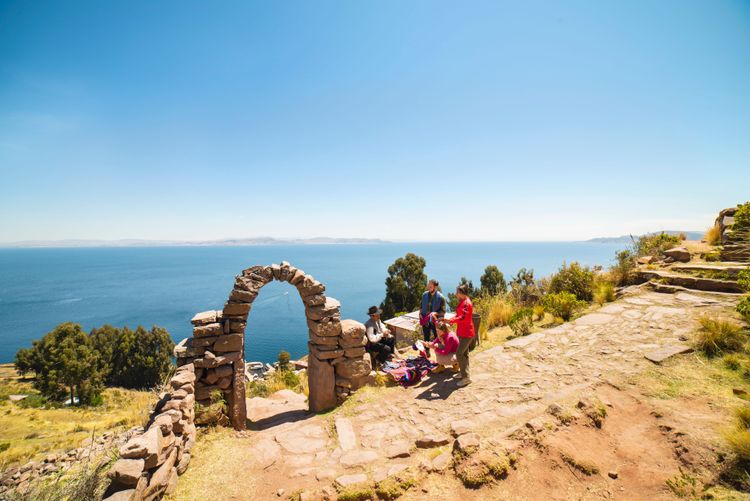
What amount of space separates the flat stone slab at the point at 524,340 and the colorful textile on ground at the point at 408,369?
207 centimetres

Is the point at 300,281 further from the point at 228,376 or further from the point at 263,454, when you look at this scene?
the point at 263,454

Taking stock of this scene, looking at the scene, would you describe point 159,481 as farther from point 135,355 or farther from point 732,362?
point 135,355

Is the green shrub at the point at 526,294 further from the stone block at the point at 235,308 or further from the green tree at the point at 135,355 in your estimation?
the green tree at the point at 135,355

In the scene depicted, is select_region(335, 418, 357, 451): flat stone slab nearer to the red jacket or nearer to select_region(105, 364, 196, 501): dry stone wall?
select_region(105, 364, 196, 501): dry stone wall

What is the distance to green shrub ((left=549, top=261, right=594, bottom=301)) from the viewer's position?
9703 millimetres

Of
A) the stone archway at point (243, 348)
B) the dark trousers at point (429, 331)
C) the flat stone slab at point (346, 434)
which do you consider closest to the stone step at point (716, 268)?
the dark trousers at point (429, 331)

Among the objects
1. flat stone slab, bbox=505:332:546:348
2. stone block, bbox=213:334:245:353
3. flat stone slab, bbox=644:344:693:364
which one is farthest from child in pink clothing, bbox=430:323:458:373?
stone block, bbox=213:334:245:353

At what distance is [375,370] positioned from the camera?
799 centimetres

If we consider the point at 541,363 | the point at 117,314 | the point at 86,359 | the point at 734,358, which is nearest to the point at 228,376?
the point at 541,363

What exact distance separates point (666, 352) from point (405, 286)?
90.3 feet

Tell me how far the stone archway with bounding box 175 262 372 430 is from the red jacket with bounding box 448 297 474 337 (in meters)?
2.37

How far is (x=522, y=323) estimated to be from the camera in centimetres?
848

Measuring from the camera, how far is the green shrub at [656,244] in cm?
1182

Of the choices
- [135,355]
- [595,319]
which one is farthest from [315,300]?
[135,355]
